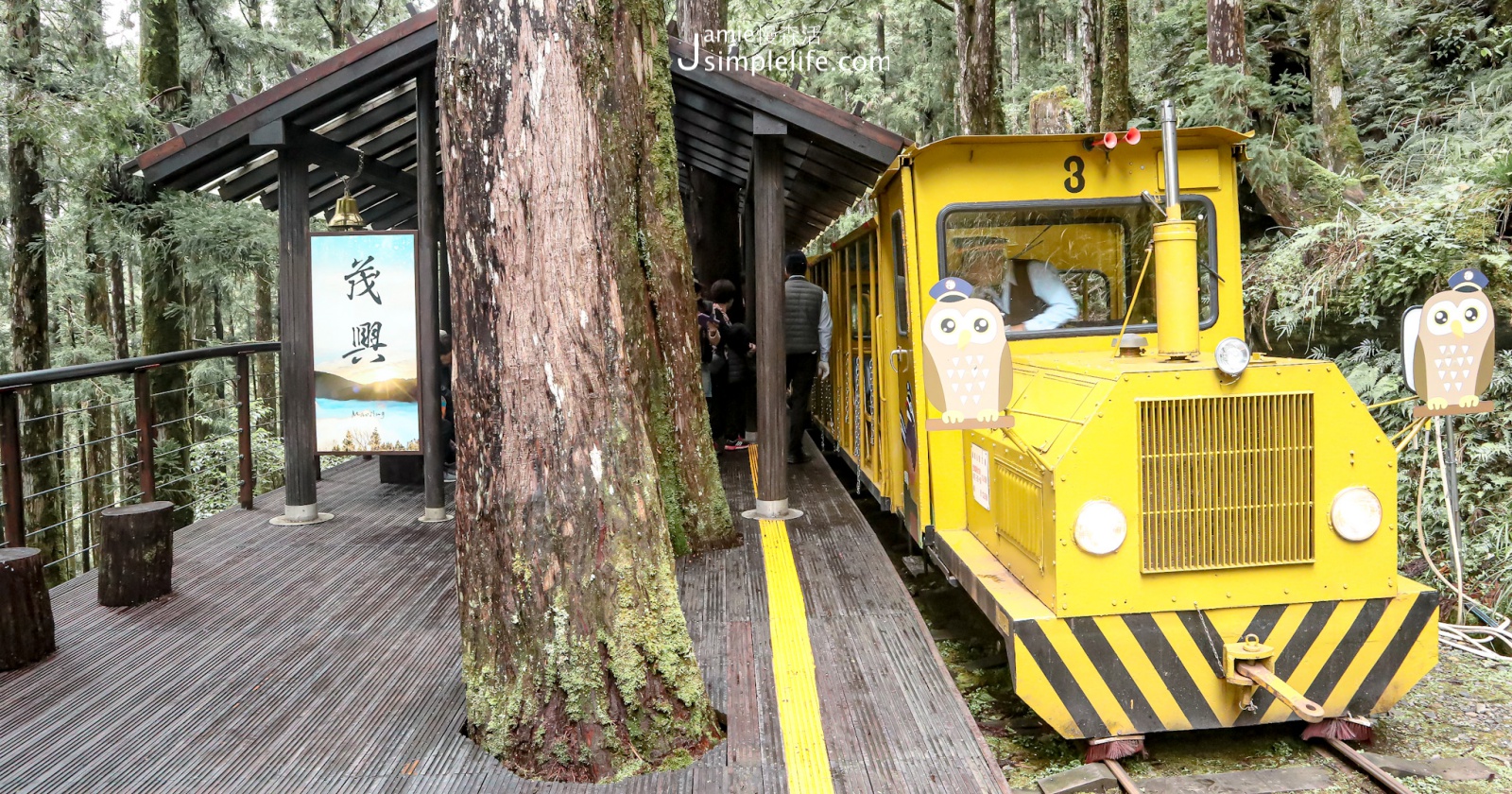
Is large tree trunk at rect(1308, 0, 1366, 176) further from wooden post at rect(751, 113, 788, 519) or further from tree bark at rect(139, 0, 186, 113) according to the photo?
tree bark at rect(139, 0, 186, 113)

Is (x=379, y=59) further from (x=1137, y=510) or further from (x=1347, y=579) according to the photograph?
(x=1347, y=579)

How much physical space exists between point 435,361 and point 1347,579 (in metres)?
5.97

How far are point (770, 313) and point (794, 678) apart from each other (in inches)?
132

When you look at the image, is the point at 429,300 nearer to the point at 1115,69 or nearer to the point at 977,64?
the point at 1115,69

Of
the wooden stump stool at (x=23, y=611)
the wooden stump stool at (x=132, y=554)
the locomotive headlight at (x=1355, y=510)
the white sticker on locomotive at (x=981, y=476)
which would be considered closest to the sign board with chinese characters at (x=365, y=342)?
the wooden stump stool at (x=132, y=554)

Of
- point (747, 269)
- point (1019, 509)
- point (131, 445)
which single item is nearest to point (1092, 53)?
point (747, 269)

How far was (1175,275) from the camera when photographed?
4098 millimetres

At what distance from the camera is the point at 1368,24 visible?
1334 centimetres

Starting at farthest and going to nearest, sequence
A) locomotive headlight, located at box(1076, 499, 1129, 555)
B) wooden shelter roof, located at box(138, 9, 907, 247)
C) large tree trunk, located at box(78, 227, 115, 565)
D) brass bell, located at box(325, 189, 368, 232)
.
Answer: large tree trunk, located at box(78, 227, 115, 565) < brass bell, located at box(325, 189, 368, 232) < wooden shelter roof, located at box(138, 9, 907, 247) < locomotive headlight, located at box(1076, 499, 1129, 555)

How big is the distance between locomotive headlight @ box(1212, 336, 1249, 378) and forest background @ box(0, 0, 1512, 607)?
130 inches

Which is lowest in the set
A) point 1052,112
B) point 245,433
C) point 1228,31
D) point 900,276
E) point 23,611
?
point 23,611

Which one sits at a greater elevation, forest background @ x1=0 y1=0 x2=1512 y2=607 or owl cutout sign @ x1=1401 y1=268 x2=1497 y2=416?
forest background @ x1=0 y1=0 x2=1512 y2=607

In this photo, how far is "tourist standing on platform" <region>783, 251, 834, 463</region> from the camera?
345 inches

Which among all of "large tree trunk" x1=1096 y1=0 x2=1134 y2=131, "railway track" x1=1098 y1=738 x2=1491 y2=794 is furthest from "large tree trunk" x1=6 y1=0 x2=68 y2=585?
"large tree trunk" x1=1096 y1=0 x2=1134 y2=131
